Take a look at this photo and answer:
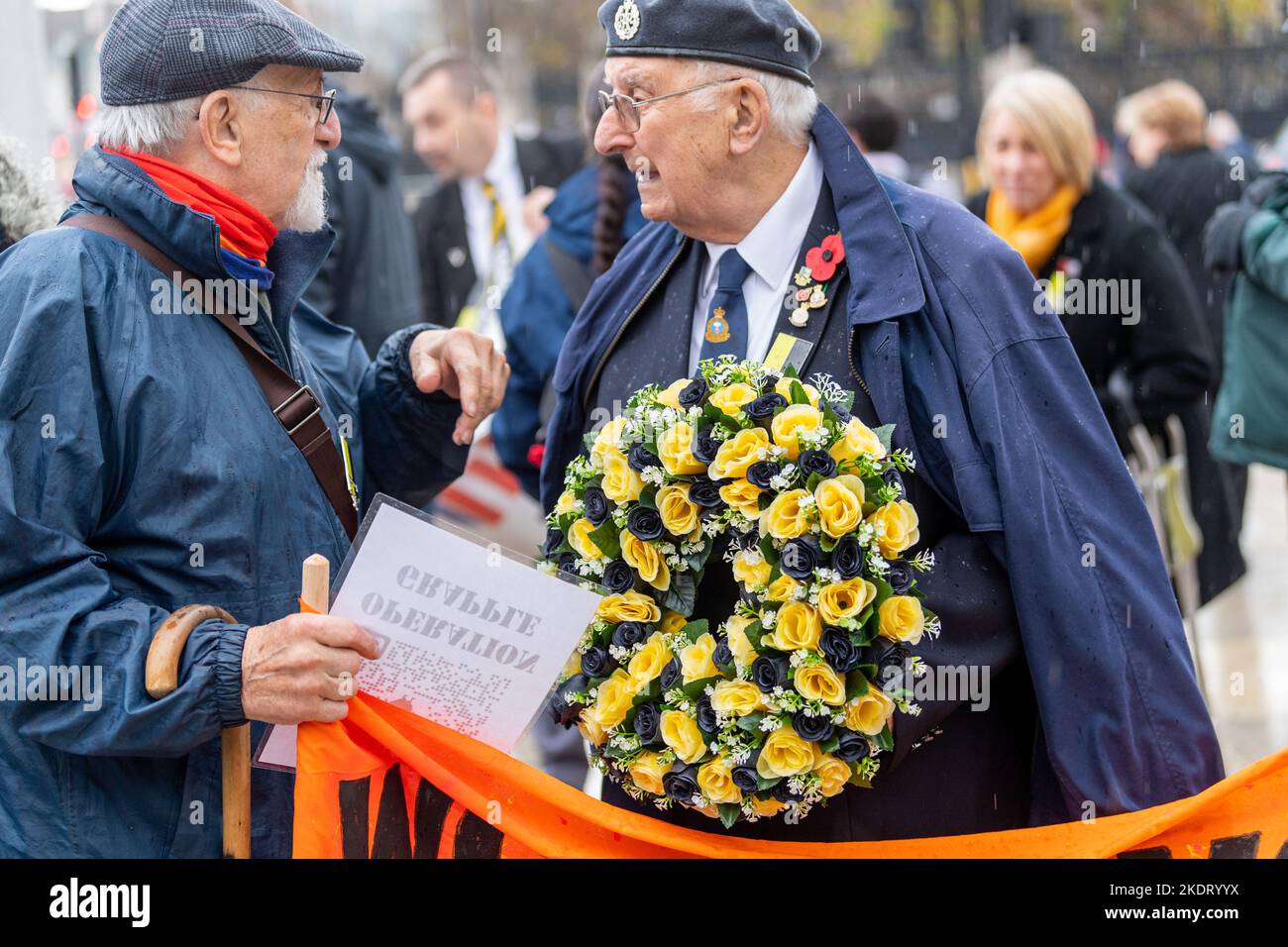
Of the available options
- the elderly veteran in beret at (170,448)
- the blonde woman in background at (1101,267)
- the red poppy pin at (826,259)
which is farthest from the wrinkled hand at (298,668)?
the blonde woman in background at (1101,267)

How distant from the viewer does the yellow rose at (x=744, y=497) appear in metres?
2.54

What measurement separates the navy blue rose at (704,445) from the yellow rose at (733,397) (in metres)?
0.04

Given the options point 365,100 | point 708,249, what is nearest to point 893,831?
point 708,249

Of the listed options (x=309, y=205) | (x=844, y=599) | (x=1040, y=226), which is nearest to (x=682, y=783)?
(x=844, y=599)

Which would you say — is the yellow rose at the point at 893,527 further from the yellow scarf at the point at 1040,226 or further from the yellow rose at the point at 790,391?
the yellow scarf at the point at 1040,226

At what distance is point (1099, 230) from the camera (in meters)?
5.59

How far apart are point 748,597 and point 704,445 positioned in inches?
10.6

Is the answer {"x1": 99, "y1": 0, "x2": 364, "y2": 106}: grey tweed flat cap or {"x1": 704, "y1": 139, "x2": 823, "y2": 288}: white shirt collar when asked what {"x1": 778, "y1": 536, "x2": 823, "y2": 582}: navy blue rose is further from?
{"x1": 99, "y1": 0, "x2": 364, "y2": 106}: grey tweed flat cap

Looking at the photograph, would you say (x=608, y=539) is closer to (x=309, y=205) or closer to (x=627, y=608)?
(x=627, y=608)

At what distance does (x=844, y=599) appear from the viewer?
2.47 m

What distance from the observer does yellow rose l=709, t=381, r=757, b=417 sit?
102 inches

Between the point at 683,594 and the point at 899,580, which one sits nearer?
the point at 899,580

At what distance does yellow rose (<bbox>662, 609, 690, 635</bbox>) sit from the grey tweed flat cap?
4.12ft
